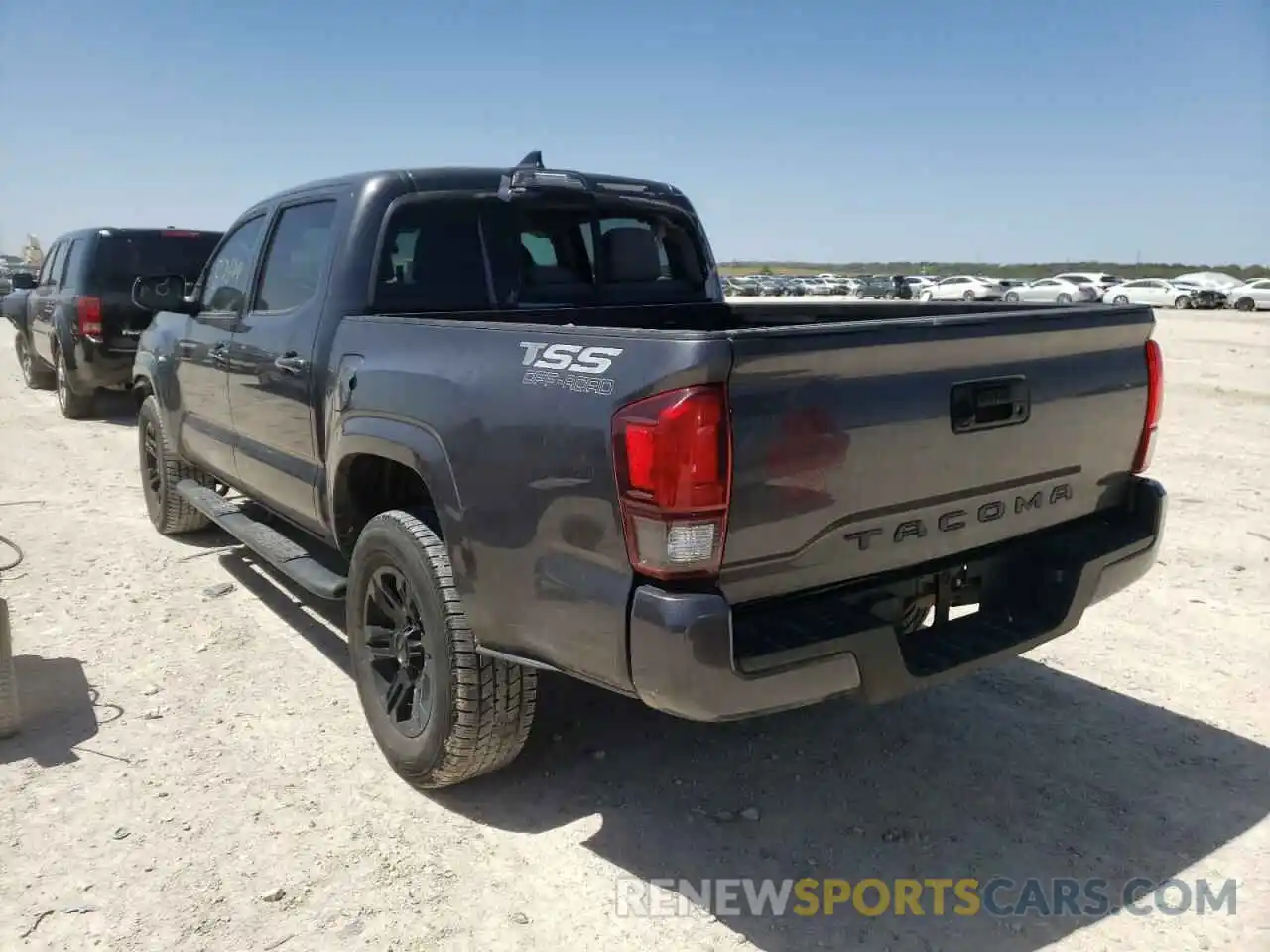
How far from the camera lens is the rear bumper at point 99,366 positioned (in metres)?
10.5

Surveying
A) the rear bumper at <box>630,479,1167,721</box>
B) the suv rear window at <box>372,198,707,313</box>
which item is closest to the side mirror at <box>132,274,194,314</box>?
the suv rear window at <box>372,198,707,313</box>

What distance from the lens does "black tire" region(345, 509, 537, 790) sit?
120 inches

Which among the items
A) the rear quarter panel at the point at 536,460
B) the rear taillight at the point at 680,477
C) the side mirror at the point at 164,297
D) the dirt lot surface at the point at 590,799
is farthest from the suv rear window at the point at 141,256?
the rear taillight at the point at 680,477

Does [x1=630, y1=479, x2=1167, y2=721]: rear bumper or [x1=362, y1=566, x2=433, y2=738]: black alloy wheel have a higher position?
[x1=630, y1=479, x2=1167, y2=721]: rear bumper

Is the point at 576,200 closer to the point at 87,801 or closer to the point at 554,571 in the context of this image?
the point at 554,571

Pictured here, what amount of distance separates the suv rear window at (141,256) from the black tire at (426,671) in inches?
328

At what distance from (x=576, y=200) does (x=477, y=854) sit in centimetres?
274

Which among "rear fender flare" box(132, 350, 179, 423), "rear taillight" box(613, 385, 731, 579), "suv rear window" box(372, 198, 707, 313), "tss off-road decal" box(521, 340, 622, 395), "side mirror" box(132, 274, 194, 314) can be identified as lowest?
"rear fender flare" box(132, 350, 179, 423)

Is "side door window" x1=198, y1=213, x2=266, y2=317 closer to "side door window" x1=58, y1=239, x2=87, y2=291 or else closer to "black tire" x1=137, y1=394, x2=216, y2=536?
"black tire" x1=137, y1=394, x2=216, y2=536

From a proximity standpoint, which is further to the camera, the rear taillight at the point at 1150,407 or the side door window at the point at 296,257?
the side door window at the point at 296,257

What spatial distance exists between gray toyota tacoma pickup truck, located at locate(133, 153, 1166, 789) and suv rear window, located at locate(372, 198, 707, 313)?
0.04ft

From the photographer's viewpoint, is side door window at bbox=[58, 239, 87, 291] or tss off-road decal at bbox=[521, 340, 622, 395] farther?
side door window at bbox=[58, 239, 87, 291]

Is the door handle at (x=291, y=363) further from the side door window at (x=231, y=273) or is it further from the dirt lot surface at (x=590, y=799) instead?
the dirt lot surface at (x=590, y=799)

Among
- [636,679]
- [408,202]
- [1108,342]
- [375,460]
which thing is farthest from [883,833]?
[408,202]
